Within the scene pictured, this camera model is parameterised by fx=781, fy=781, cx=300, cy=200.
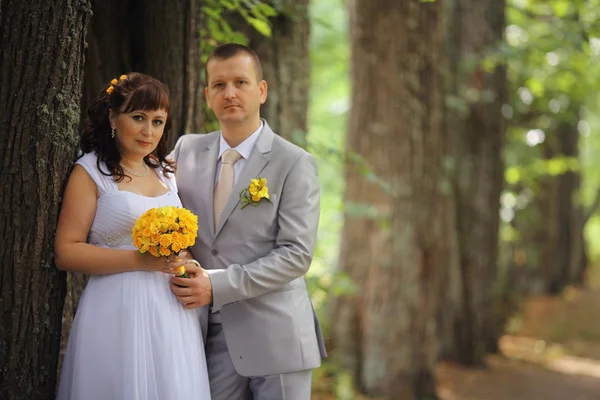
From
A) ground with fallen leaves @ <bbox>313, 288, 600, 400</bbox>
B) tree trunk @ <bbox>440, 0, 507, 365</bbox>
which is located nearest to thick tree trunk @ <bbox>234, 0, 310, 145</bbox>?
ground with fallen leaves @ <bbox>313, 288, 600, 400</bbox>

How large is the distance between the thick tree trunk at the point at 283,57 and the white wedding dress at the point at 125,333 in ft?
7.75

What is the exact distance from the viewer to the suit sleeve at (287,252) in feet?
11.2

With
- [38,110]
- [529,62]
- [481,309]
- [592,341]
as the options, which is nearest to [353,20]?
[529,62]

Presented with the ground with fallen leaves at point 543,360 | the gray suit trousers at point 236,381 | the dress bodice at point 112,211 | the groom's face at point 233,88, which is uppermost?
the groom's face at point 233,88

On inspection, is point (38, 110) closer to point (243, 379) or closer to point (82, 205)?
point (82, 205)

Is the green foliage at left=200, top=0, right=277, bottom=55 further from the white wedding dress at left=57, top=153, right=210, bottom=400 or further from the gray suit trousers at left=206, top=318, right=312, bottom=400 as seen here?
the gray suit trousers at left=206, top=318, right=312, bottom=400

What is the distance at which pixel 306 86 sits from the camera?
5.79m

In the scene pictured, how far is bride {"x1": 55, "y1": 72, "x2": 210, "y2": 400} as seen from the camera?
316 cm

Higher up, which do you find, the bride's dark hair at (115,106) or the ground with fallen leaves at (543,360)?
the bride's dark hair at (115,106)

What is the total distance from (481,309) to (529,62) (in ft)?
12.7

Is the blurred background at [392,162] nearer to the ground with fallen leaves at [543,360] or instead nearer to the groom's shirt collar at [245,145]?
the ground with fallen leaves at [543,360]

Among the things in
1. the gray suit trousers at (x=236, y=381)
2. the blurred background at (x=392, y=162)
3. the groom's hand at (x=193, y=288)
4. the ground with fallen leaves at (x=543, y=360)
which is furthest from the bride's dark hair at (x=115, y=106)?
the ground with fallen leaves at (x=543, y=360)

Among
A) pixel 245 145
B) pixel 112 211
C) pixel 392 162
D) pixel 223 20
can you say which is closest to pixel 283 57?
pixel 223 20

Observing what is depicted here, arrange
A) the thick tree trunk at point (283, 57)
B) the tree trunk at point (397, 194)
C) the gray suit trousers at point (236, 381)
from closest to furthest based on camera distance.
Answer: the gray suit trousers at point (236, 381) < the thick tree trunk at point (283, 57) < the tree trunk at point (397, 194)
